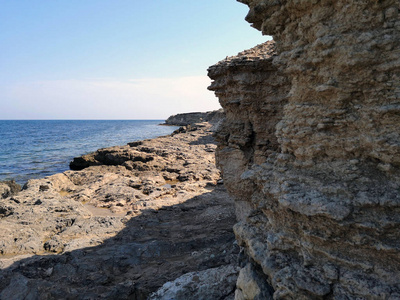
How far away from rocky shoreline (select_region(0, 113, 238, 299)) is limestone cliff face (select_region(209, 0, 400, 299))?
1720 millimetres

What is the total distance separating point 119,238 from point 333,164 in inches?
254

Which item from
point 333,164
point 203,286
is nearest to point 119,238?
point 203,286

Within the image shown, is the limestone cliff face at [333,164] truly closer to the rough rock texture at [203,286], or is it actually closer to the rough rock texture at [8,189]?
the rough rock texture at [203,286]

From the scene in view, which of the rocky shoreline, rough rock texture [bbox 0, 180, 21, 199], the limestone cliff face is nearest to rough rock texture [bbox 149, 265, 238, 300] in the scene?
the rocky shoreline

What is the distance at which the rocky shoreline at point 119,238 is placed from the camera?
17.1ft

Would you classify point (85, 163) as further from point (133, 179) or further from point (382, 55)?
point (382, 55)

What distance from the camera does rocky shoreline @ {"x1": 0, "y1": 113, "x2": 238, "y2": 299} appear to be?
A: 522 centimetres

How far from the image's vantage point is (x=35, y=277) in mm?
5824

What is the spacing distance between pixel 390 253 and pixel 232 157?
4550mm

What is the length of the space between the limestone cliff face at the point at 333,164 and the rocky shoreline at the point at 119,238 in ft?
5.64

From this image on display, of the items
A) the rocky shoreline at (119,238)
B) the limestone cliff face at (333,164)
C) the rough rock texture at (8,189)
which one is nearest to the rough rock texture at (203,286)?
the rocky shoreline at (119,238)

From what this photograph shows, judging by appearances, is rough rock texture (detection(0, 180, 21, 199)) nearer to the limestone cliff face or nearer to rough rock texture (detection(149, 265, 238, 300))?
rough rock texture (detection(149, 265, 238, 300))

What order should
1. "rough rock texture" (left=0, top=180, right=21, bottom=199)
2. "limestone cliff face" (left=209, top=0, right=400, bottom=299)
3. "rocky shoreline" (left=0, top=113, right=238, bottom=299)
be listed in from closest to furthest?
"limestone cliff face" (left=209, top=0, right=400, bottom=299) < "rocky shoreline" (left=0, top=113, right=238, bottom=299) < "rough rock texture" (left=0, top=180, right=21, bottom=199)

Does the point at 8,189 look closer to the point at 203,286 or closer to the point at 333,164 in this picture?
the point at 203,286
